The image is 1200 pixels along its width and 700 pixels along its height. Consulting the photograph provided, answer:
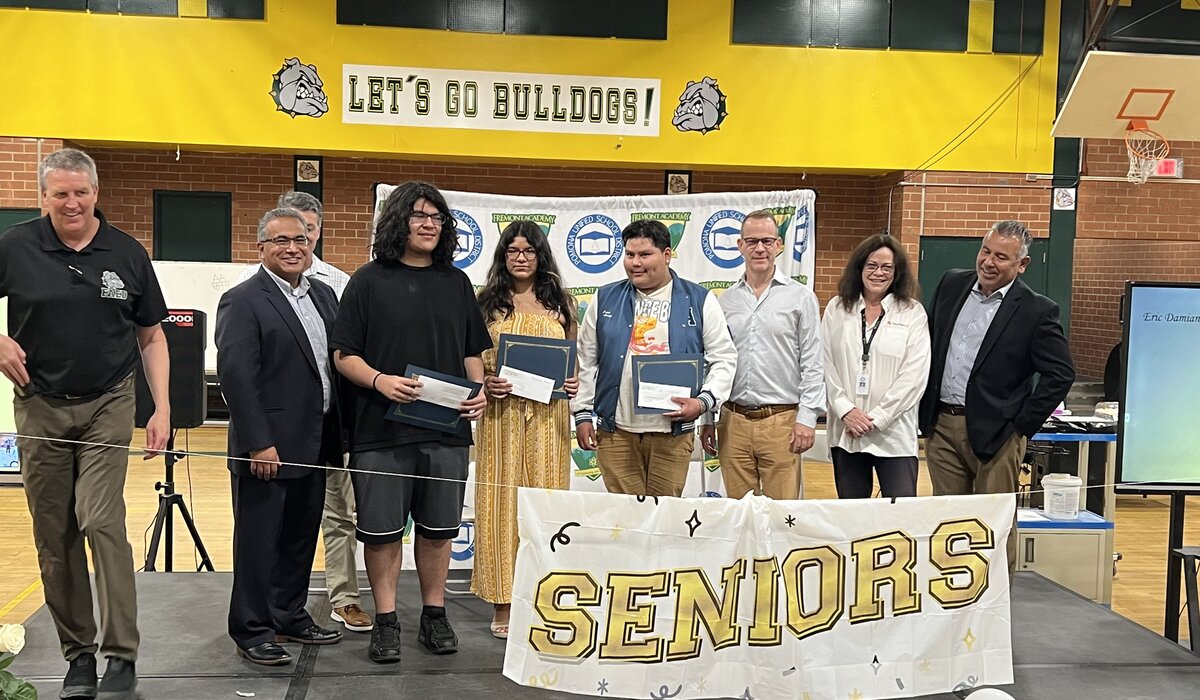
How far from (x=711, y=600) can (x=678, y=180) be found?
7165mm

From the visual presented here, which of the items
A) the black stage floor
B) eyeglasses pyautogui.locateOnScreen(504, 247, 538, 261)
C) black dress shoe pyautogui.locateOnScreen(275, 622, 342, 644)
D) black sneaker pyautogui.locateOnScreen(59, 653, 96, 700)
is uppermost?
eyeglasses pyautogui.locateOnScreen(504, 247, 538, 261)

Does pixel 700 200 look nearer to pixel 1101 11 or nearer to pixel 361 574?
pixel 361 574

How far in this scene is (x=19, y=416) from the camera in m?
2.89

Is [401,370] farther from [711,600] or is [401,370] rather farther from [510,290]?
[711,600]

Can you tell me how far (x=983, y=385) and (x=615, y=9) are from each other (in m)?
5.85

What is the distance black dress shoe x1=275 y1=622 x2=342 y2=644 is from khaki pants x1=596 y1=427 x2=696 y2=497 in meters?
1.13

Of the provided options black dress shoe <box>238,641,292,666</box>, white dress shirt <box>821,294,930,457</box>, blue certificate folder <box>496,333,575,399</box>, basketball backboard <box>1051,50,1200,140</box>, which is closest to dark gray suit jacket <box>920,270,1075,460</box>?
white dress shirt <box>821,294,930,457</box>

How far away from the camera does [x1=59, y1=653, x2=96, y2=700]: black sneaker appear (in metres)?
2.86

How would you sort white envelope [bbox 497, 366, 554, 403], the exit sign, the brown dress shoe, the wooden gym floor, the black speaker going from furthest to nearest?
the exit sign, the black speaker, the wooden gym floor, the brown dress shoe, white envelope [bbox 497, 366, 554, 403]

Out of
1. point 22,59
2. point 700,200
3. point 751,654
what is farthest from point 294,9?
point 751,654

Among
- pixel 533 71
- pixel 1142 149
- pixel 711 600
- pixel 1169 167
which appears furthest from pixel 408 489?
pixel 1169 167

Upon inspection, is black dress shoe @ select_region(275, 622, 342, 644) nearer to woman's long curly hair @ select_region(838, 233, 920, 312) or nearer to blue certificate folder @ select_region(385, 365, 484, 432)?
blue certificate folder @ select_region(385, 365, 484, 432)

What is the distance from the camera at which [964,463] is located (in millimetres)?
3893

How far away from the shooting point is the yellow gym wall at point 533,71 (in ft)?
26.6
